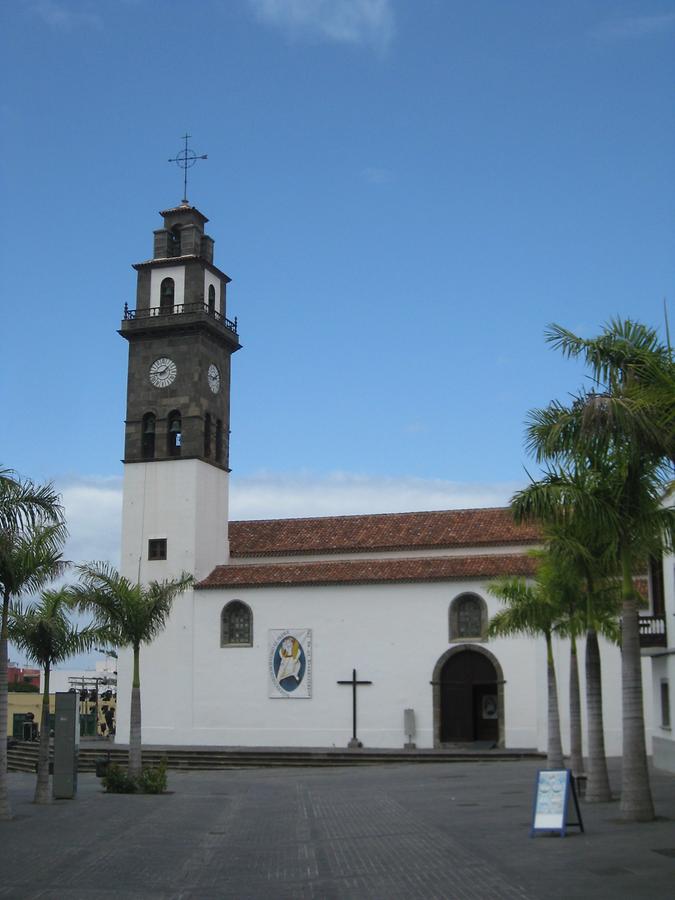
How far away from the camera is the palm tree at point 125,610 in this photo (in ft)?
92.2

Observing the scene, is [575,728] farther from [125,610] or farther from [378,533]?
[378,533]

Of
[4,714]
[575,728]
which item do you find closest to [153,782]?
[4,714]

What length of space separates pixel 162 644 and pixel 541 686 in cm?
1535

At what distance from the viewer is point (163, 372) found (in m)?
48.0

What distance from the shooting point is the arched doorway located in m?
41.1

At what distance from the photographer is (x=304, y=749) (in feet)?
132

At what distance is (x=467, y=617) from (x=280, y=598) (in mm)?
7458

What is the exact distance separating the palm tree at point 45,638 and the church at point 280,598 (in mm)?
18554

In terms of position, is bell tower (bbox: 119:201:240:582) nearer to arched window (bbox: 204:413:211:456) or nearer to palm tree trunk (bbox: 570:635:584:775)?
arched window (bbox: 204:413:211:456)

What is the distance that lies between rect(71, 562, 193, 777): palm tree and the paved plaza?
221 cm

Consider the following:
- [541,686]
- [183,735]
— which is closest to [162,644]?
[183,735]

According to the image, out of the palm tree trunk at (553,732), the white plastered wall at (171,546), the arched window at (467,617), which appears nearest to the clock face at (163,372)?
the white plastered wall at (171,546)

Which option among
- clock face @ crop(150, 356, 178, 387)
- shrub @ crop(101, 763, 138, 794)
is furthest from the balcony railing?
clock face @ crop(150, 356, 178, 387)

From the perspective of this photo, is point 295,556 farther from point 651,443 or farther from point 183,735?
point 651,443
